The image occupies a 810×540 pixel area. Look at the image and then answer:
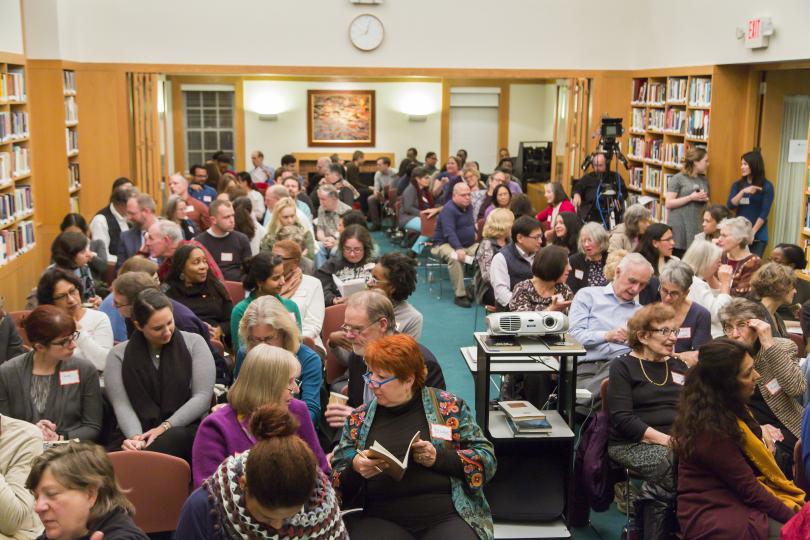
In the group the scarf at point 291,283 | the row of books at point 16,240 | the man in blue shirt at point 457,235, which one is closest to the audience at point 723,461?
the scarf at point 291,283

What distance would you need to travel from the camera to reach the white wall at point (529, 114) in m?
18.5

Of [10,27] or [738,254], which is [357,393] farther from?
[10,27]

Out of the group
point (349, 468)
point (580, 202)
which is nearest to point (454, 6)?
point (580, 202)

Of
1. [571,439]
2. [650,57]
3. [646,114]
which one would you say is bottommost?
[571,439]

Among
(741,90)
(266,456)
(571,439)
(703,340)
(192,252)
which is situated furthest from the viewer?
(741,90)

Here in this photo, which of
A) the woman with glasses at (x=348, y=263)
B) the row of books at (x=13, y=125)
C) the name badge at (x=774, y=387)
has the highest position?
the row of books at (x=13, y=125)

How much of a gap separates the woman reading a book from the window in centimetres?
1530

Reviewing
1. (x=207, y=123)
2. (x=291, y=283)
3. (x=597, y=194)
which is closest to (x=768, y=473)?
(x=291, y=283)

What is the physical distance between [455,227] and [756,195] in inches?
132

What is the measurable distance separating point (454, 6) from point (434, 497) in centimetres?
1017

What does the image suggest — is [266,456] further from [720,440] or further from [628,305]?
[628,305]

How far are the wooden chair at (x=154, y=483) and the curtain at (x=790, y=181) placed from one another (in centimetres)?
861

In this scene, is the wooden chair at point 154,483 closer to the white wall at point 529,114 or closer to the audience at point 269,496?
the audience at point 269,496

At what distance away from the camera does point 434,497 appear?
3.34 m
